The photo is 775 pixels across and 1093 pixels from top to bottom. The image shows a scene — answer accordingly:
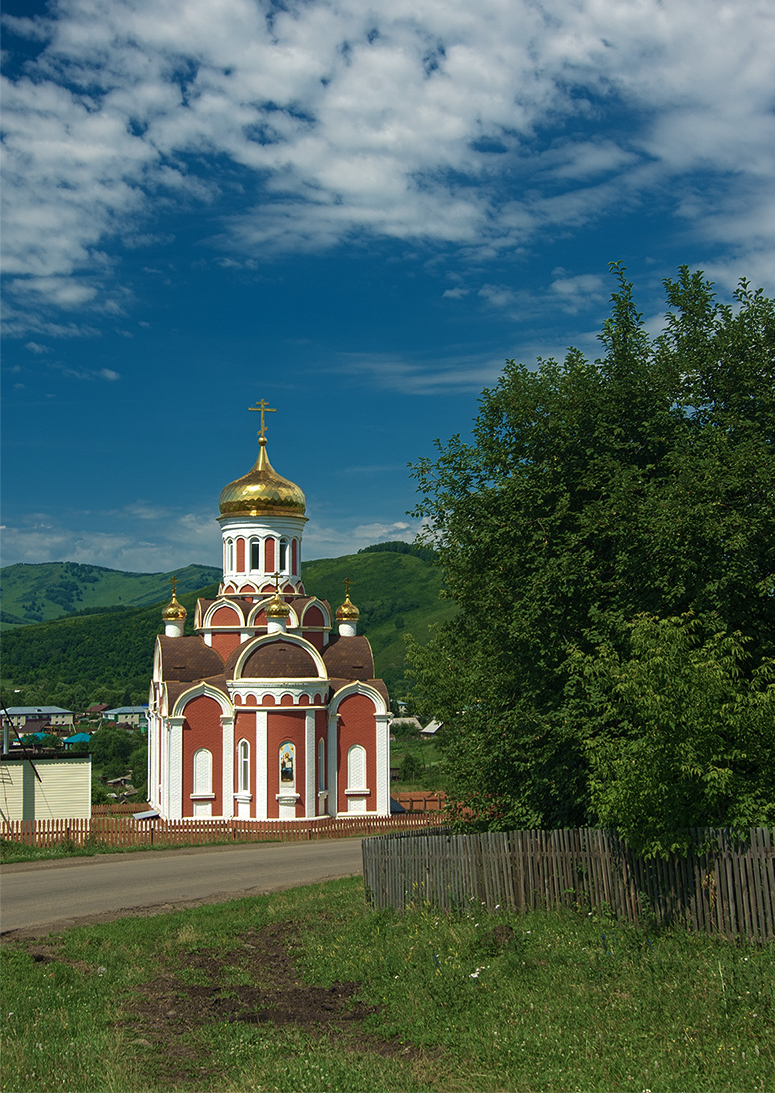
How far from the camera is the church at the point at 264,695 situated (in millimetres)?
32125

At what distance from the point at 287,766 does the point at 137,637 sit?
458 feet

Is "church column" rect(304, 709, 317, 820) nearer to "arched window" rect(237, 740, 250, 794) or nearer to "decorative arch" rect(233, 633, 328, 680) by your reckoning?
"decorative arch" rect(233, 633, 328, 680)

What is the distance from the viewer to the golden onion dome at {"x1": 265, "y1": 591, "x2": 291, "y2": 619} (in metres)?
33.4

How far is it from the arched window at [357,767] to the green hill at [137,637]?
10612 centimetres

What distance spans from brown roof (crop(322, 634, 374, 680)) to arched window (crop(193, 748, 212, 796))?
5.37 metres

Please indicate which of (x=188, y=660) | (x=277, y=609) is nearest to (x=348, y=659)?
(x=277, y=609)

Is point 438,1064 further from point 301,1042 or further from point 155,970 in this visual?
point 155,970

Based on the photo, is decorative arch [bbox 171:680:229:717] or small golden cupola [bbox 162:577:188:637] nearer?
decorative arch [bbox 171:680:229:717]

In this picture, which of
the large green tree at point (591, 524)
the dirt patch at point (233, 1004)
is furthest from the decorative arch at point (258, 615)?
the dirt patch at point (233, 1004)

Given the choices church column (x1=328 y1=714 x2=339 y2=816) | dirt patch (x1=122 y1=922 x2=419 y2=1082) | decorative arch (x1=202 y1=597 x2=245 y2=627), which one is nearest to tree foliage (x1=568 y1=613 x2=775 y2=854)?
dirt patch (x1=122 y1=922 x2=419 y2=1082)

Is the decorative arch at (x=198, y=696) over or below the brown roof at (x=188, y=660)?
below

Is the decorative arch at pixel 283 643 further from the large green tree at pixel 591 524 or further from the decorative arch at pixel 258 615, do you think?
the large green tree at pixel 591 524

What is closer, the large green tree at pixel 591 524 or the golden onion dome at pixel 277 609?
the large green tree at pixel 591 524

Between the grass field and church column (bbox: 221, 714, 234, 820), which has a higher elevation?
church column (bbox: 221, 714, 234, 820)
